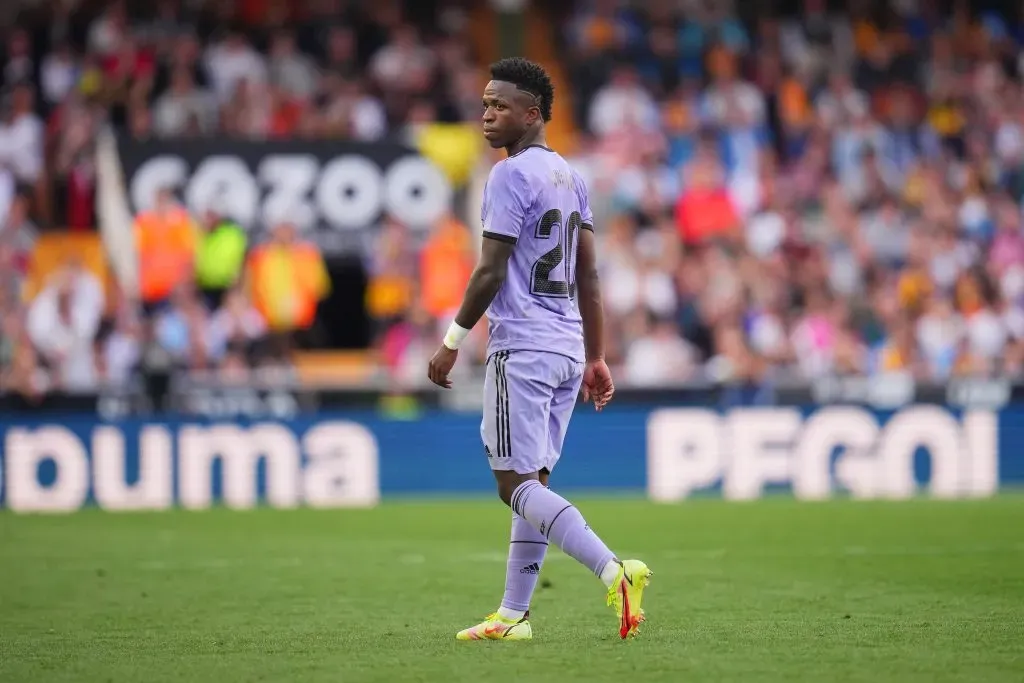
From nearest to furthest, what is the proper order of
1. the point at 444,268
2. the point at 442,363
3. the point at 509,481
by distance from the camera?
the point at 442,363 → the point at 509,481 → the point at 444,268

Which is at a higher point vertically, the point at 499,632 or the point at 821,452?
the point at 499,632

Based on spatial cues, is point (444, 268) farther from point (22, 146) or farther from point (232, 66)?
point (22, 146)

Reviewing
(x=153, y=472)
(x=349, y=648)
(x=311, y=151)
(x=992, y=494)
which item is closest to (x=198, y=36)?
(x=311, y=151)

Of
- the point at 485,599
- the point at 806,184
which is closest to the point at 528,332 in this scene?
the point at 485,599

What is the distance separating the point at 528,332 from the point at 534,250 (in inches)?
13.1

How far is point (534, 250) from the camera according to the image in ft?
21.6

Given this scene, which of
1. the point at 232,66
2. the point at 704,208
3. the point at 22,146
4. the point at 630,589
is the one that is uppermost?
the point at 232,66

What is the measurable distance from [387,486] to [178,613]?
310 inches

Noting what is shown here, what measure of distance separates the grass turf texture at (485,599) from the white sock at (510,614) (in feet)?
0.46

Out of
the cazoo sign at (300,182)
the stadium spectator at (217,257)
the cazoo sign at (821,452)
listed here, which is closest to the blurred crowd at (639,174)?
the stadium spectator at (217,257)

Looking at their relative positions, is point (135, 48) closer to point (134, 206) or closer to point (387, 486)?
point (134, 206)

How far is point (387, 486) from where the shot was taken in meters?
15.6

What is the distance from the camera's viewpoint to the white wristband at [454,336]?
250 inches

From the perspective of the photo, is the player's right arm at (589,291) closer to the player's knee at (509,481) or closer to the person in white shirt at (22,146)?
the player's knee at (509,481)
